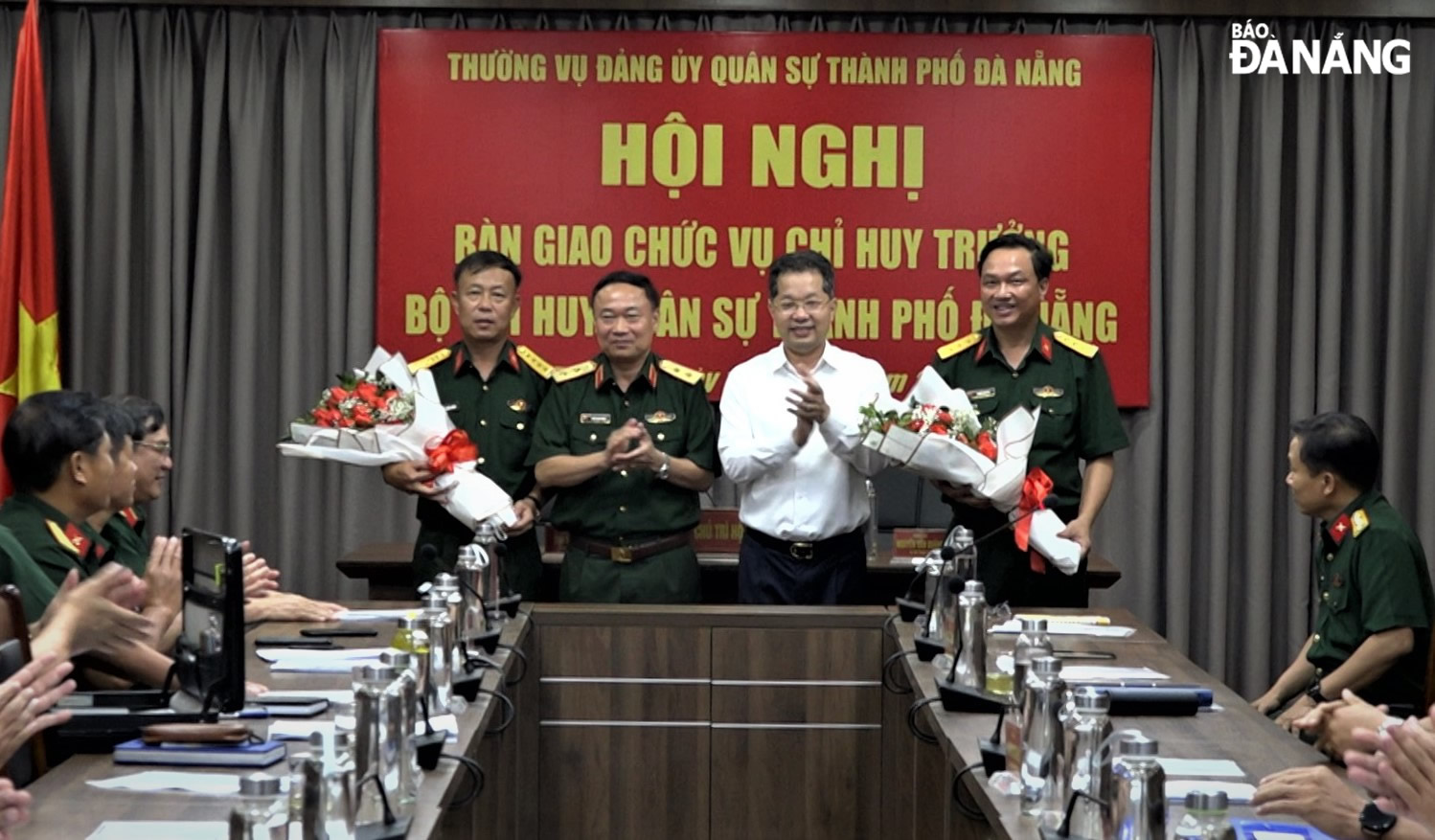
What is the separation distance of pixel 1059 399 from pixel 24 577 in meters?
2.79

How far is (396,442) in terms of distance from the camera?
480 centimetres

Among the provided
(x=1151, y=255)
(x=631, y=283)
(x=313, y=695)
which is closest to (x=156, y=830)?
(x=313, y=695)

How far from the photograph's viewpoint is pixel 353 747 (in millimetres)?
2479

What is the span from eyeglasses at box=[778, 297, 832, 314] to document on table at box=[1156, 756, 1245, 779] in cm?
224

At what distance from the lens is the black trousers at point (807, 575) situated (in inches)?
194

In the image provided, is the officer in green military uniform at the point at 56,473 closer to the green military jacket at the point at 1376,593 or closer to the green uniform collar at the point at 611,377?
the green uniform collar at the point at 611,377

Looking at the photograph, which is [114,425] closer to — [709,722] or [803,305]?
[709,722]

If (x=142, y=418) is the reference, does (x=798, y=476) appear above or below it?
below

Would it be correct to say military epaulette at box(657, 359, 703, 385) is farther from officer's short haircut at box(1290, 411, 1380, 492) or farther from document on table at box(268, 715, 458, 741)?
document on table at box(268, 715, 458, 741)

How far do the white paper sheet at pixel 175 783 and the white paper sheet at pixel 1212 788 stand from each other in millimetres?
1388

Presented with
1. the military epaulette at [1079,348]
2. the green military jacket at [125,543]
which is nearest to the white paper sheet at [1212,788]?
the military epaulette at [1079,348]

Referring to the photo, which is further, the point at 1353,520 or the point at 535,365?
the point at 535,365

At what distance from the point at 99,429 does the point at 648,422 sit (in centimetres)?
175

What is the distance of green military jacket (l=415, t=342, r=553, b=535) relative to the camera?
516 cm
